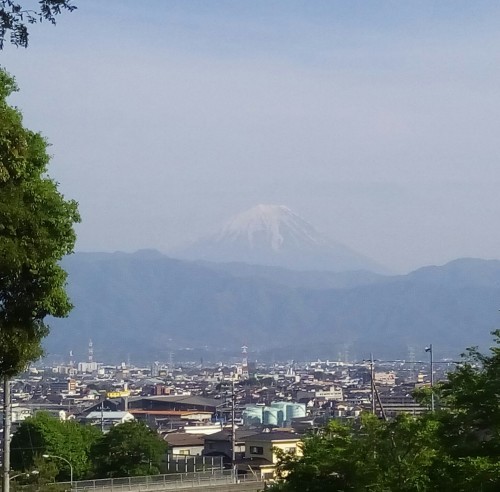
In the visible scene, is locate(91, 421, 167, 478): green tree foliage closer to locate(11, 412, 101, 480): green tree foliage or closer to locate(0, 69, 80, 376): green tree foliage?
locate(11, 412, 101, 480): green tree foliage

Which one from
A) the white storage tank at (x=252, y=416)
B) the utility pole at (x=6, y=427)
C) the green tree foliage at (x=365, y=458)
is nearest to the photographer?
the green tree foliage at (x=365, y=458)

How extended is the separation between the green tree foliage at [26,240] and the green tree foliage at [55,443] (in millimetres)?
25855

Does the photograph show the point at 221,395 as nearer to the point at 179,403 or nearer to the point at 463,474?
the point at 179,403

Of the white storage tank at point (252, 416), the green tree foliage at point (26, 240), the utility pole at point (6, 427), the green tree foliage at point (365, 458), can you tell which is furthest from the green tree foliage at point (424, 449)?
the white storage tank at point (252, 416)

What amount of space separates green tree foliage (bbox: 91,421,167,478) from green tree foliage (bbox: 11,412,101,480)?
0.84 m

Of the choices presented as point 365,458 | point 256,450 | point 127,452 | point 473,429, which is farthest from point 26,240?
point 256,450

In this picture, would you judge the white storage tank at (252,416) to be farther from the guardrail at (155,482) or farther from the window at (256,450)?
the guardrail at (155,482)

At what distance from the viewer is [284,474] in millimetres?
22297

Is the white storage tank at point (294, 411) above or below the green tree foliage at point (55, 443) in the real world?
below

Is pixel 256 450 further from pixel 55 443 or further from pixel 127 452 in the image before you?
pixel 55 443

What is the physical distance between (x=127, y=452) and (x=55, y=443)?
259cm

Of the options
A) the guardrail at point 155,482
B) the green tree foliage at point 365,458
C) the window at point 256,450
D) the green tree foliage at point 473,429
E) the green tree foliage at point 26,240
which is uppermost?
the green tree foliage at point 26,240

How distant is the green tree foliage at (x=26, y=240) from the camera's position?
9414 mm

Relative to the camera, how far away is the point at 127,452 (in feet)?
120
